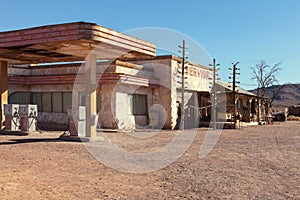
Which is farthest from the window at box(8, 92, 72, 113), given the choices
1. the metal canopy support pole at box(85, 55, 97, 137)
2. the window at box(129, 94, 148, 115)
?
the metal canopy support pole at box(85, 55, 97, 137)

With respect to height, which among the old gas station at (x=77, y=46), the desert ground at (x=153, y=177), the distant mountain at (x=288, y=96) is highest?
the distant mountain at (x=288, y=96)

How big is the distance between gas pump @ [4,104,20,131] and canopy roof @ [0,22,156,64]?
7.96ft

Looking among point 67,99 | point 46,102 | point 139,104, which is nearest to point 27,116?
point 67,99

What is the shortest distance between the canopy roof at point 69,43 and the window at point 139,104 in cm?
532

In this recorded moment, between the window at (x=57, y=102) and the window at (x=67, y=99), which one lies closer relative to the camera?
the window at (x=67, y=99)

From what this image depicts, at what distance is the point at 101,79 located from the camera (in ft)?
62.7

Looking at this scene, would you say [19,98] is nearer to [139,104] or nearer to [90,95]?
[139,104]

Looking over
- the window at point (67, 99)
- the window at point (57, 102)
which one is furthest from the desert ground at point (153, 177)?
the window at point (57, 102)

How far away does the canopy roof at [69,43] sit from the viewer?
462 inches

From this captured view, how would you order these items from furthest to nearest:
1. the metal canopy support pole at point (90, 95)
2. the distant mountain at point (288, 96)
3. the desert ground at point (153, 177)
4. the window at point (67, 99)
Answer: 1. the distant mountain at point (288, 96)
2. the window at point (67, 99)
3. the metal canopy support pole at point (90, 95)
4. the desert ground at point (153, 177)

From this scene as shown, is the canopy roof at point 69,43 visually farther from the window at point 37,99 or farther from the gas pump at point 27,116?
the window at point 37,99

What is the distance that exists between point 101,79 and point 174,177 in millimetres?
12705

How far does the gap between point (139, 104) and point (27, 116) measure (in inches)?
298

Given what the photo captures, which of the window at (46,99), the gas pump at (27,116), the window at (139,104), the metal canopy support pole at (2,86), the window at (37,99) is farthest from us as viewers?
the window at (37,99)
